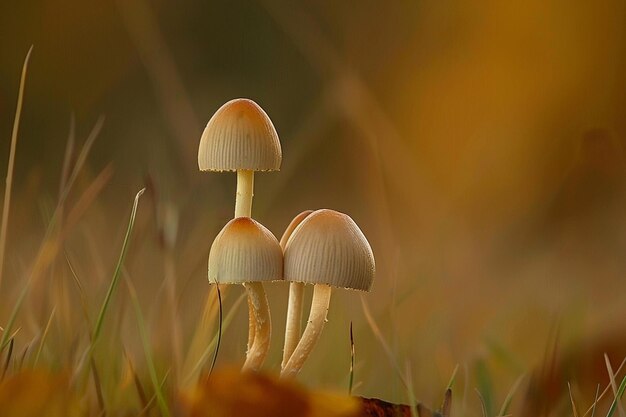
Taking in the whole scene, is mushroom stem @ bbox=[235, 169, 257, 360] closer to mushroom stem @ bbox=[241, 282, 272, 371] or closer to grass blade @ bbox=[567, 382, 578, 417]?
mushroom stem @ bbox=[241, 282, 272, 371]

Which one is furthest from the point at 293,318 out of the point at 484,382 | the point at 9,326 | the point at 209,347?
the point at 9,326

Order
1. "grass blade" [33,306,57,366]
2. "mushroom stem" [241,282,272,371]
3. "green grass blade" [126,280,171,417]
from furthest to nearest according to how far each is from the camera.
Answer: "mushroom stem" [241,282,272,371] < "grass blade" [33,306,57,366] < "green grass blade" [126,280,171,417]

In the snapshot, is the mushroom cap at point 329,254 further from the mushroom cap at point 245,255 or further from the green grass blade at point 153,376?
the green grass blade at point 153,376

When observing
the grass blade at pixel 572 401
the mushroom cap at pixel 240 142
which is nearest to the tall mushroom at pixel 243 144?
the mushroom cap at pixel 240 142

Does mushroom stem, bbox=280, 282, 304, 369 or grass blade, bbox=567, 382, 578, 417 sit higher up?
mushroom stem, bbox=280, 282, 304, 369

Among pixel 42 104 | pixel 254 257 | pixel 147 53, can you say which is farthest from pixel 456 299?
pixel 42 104

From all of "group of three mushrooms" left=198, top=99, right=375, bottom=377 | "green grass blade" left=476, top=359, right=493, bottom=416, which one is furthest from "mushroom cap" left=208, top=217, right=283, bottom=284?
"green grass blade" left=476, top=359, right=493, bottom=416
